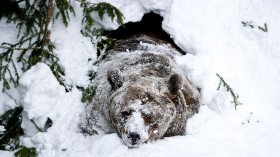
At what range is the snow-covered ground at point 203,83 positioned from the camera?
222 inches

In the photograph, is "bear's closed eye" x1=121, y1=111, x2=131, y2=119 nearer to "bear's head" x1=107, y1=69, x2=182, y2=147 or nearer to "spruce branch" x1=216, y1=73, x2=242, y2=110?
"bear's head" x1=107, y1=69, x2=182, y2=147

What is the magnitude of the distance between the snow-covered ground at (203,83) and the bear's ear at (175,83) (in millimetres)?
610

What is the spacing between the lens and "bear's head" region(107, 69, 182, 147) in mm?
5469

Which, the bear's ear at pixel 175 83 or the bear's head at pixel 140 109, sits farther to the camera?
the bear's ear at pixel 175 83

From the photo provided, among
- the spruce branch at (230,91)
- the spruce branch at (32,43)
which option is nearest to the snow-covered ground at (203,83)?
the spruce branch at (230,91)

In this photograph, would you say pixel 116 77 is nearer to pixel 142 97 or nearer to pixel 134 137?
pixel 142 97

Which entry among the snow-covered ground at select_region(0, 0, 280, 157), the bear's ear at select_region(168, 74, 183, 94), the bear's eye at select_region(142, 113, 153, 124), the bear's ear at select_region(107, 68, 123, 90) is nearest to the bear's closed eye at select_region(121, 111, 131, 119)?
the bear's eye at select_region(142, 113, 153, 124)

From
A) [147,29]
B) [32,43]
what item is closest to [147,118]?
[32,43]

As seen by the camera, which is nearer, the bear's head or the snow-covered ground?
the bear's head

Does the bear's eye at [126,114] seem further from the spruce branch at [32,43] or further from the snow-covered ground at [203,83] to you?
the spruce branch at [32,43]

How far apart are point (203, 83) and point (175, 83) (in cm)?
124

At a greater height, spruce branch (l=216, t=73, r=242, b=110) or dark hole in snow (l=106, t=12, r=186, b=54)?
dark hole in snow (l=106, t=12, r=186, b=54)

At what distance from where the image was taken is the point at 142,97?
233 inches

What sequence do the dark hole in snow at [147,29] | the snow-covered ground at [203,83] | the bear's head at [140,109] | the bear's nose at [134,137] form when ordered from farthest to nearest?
the dark hole in snow at [147,29], the snow-covered ground at [203,83], the bear's head at [140,109], the bear's nose at [134,137]
